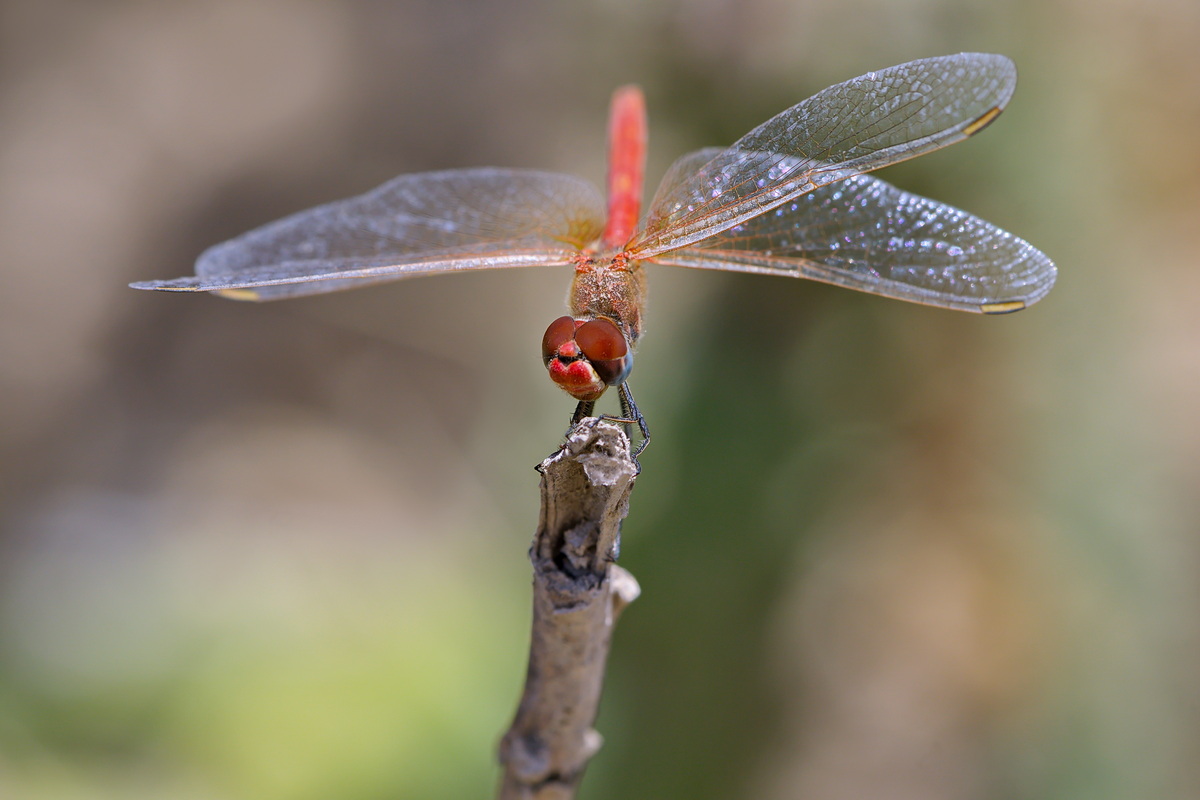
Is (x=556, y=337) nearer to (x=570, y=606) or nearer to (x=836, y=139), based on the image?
(x=570, y=606)

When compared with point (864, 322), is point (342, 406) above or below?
below

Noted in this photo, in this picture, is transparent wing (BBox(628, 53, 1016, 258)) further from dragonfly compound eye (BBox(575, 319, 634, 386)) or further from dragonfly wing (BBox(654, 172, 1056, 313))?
dragonfly compound eye (BBox(575, 319, 634, 386))

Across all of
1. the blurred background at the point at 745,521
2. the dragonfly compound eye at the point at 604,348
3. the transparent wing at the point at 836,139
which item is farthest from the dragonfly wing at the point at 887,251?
the blurred background at the point at 745,521

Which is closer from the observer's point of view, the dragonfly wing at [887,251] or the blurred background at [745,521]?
the dragonfly wing at [887,251]

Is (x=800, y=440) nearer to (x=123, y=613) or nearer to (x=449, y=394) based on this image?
(x=449, y=394)

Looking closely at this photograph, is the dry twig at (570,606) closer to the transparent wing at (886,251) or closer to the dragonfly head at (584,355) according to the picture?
the dragonfly head at (584,355)

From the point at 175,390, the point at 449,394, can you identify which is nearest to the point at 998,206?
the point at 449,394

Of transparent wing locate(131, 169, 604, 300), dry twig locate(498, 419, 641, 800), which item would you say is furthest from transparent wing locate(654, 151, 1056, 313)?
dry twig locate(498, 419, 641, 800)

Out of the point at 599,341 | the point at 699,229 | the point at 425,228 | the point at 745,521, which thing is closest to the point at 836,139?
the point at 699,229
